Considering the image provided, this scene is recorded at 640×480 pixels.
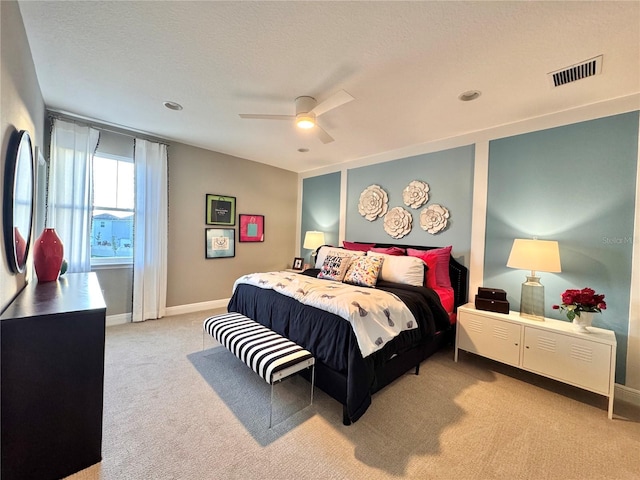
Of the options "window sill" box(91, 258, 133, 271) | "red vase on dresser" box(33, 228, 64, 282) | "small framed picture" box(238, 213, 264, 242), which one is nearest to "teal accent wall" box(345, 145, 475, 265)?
"small framed picture" box(238, 213, 264, 242)

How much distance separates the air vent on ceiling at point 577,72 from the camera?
1.91 meters

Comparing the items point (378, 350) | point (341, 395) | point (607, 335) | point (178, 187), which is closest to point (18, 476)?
point (341, 395)

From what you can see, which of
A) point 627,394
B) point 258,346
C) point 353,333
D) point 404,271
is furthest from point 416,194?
point 258,346

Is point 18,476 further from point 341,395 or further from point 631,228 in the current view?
point 631,228

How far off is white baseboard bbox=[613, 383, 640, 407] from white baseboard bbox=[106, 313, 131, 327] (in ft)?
17.6

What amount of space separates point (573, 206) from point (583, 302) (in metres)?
0.96

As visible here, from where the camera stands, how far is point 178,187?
13.1 feet

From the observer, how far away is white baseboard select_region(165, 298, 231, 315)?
4010 millimetres

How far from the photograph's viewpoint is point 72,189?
3107 mm

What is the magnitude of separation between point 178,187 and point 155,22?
2.65 m

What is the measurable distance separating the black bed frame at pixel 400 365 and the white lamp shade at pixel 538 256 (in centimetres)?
83

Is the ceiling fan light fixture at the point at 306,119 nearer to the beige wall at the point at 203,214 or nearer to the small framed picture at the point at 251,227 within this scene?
the beige wall at the point at 203,214

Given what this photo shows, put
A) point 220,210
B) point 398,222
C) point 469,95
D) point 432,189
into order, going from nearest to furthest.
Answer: point 469,95
point 432,189
point 398,222
point 220,210

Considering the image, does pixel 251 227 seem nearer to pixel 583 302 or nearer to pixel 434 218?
pixel 434 218
